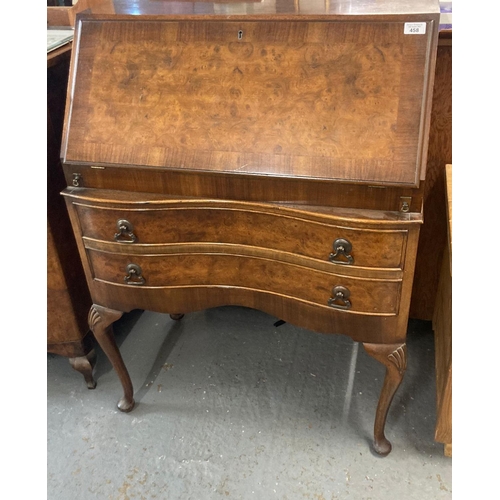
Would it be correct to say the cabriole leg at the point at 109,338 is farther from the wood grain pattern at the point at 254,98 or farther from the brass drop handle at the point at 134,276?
the wood grain pattern at the point at 254,98

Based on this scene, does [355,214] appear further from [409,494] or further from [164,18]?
[409,494]

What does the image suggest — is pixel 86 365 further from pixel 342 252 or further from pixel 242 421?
pixel 342 252

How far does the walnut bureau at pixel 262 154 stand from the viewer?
1.19m

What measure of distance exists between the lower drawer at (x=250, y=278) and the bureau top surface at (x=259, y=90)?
0.26m

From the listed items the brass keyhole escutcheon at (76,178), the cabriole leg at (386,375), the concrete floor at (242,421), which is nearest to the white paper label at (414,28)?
the cabriole leg at (386,375)

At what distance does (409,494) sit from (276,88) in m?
1.21

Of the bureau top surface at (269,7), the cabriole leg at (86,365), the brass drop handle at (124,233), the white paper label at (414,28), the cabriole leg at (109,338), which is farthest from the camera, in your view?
the cabriole leg at (86,365)

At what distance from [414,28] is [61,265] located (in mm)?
1247

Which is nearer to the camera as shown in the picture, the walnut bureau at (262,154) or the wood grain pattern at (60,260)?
the walnut bureau at (262,154)

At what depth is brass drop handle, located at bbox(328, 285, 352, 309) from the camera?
132 centimetres

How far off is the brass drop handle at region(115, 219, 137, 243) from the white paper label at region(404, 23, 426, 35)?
0.83 meters

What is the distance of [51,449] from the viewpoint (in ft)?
5.74

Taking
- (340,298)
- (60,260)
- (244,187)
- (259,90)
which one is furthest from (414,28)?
(60,260)

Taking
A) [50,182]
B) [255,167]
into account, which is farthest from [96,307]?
[255,167]
